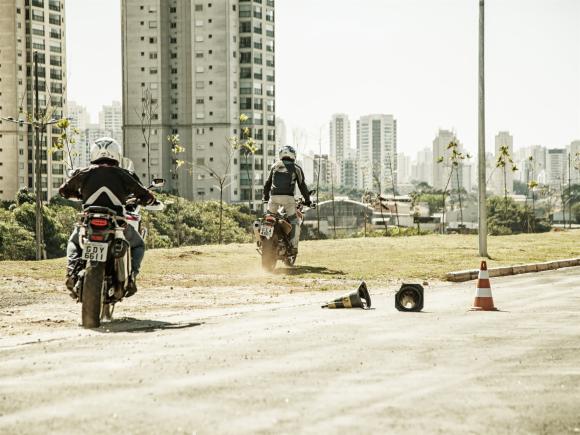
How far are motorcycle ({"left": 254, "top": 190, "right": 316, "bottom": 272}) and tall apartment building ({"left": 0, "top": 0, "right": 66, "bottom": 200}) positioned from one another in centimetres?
9374

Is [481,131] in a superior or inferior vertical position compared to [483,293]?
superior

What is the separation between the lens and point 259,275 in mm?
15719

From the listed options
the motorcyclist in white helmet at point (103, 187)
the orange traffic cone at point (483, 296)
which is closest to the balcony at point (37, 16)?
the motorcyclist in white helmet at point (103, 187)

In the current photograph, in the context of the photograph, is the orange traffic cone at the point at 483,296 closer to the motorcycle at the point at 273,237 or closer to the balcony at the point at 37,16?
the motorcycle at the point at 273,237

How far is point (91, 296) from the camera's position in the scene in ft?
28.7

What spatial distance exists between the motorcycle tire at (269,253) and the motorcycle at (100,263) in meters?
7.06

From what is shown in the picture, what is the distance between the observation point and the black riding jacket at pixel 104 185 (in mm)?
9234

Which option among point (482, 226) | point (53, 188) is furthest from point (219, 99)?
point (482, 226)

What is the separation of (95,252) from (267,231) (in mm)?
7658

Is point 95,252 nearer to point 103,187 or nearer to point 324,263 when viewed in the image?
point 103,187

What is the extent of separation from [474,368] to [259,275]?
31.2 feet

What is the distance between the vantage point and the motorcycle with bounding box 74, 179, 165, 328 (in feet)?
28.7

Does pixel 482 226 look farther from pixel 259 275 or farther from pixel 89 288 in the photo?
pixel 89 288

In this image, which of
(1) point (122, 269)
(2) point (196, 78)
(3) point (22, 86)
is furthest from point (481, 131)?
(2) point (196, 78)
